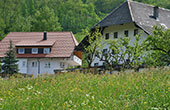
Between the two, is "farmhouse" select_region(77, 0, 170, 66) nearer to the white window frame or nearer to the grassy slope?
the white window frame

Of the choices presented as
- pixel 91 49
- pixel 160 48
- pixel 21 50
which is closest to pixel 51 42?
pixel 21 50

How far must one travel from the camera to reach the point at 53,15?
8956cm

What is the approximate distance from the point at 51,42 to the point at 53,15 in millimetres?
37882

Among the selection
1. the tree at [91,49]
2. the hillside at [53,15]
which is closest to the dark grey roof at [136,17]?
the tree at [91,49]

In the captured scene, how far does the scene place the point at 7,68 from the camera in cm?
4378

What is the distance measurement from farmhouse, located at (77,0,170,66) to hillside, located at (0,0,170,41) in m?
41.7

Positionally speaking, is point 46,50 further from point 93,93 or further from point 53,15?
point 93,93

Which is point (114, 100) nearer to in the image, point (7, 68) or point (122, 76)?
point (122, 76)

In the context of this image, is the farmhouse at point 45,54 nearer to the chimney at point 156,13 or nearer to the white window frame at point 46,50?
the white window frame at point 46,50

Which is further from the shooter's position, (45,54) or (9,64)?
(45,54)

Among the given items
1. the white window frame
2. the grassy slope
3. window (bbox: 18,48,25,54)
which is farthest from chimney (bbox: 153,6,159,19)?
the grassy slope

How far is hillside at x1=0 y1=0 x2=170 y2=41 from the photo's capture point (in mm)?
87875

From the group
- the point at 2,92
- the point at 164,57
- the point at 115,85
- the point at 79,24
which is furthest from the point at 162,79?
the point at 79,24

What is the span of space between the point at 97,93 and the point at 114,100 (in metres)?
1.34
